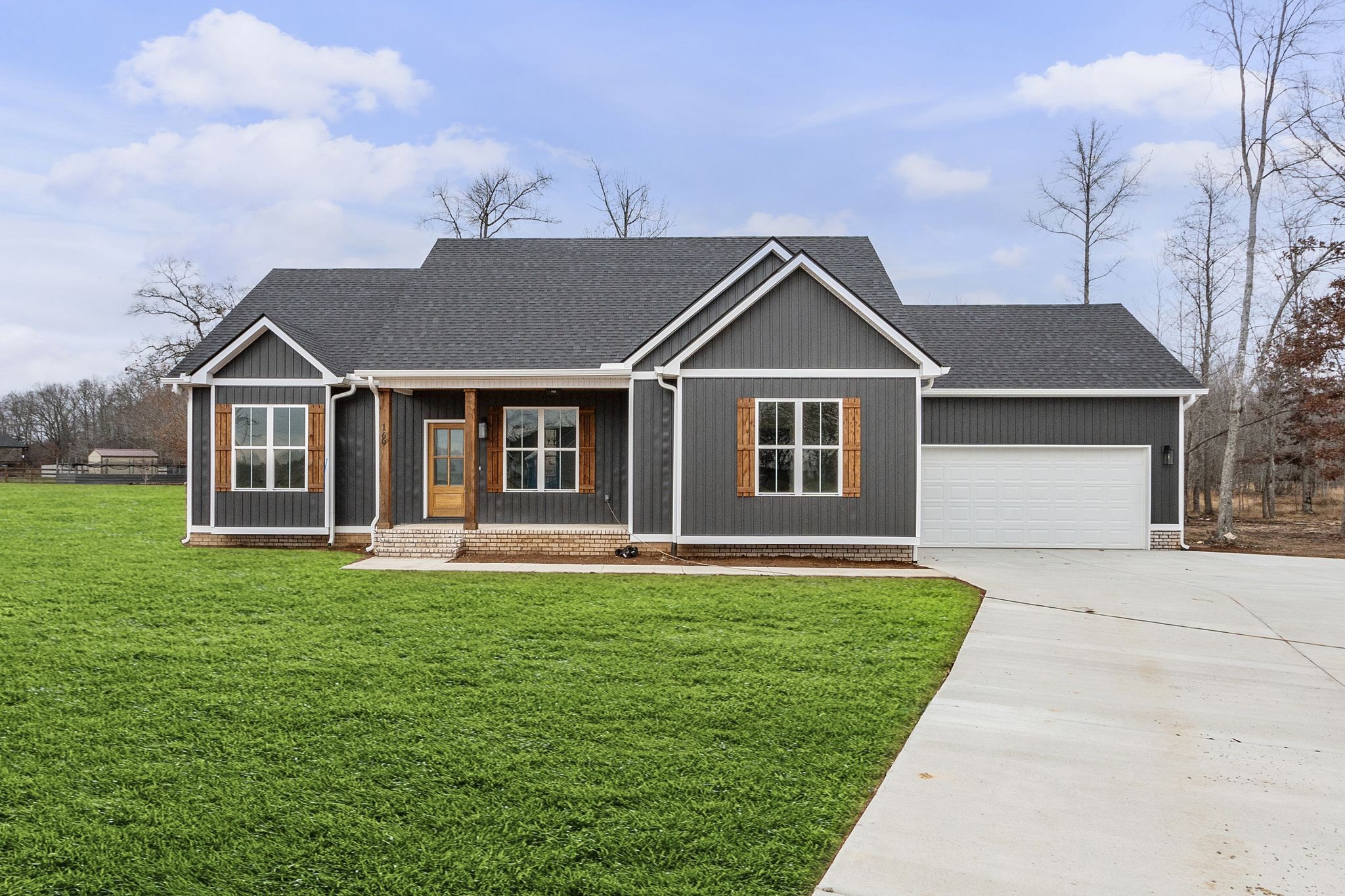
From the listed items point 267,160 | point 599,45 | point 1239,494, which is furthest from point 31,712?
point 1239,494

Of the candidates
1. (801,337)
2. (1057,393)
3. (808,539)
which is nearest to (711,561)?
(808,539)

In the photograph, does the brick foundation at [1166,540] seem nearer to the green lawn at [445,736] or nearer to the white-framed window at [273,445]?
the green lawn at [445,736]

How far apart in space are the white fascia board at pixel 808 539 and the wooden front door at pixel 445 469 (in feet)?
15.2

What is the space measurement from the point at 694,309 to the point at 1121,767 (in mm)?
9114

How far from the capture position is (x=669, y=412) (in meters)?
12.0

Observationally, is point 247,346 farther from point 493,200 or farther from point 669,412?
point 493,200

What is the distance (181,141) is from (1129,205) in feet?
90.4

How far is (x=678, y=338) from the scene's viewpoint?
39.6 ft

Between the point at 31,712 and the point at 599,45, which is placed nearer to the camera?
the point at 31,712

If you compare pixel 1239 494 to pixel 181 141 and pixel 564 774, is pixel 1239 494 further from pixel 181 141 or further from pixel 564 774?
pixel 181 141

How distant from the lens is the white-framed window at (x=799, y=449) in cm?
1162

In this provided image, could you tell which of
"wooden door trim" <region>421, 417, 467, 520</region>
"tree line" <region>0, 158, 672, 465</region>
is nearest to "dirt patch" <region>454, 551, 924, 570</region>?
"wooden door trim" <region>421, 417, 467, 520</region>

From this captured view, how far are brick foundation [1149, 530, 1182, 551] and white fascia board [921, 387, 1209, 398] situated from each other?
8.27 feet

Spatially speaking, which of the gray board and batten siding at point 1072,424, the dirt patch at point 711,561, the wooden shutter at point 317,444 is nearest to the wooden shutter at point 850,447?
the dirt patch at point 711,561
